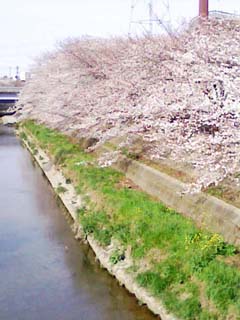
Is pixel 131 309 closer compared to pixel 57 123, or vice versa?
pixel 131 309

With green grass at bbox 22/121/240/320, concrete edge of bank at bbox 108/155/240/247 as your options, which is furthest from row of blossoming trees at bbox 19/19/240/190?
green grass at bbox 22/121/240/320

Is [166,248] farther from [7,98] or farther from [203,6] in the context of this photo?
[7,98]

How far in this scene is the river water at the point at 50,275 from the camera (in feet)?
25.2

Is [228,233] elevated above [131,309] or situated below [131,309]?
above

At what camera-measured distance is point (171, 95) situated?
32.4ft

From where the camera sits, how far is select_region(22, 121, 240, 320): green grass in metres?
6.73

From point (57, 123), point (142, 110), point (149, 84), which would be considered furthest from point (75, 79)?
point (142, 110)

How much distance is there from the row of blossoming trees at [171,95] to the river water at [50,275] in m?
2.28

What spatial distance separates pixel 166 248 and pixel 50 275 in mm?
2224

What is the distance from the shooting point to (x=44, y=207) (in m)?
14.6

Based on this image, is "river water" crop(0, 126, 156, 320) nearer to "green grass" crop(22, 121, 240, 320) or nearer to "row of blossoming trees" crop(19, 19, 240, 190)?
"green grass" crop(22, 121, 240, 320)

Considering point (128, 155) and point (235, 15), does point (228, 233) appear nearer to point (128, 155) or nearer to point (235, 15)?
point (128, 155)

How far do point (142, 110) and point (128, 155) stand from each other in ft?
11.9

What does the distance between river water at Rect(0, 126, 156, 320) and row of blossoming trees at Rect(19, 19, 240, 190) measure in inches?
89.8
